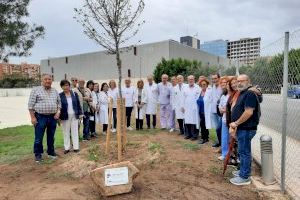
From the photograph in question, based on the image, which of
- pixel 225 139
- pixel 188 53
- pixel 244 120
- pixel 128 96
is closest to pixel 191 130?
pixel 225 139

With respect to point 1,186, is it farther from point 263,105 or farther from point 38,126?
point 263,105

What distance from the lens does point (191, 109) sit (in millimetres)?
10484

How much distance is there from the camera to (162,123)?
12531mm

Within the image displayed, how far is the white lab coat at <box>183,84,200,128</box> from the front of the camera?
10430 mm

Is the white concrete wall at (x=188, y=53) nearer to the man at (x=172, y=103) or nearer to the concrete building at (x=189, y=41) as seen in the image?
the concrete building at (x=189, y=41)

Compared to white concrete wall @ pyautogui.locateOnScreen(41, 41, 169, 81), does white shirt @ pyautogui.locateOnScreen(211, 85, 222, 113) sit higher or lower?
lower

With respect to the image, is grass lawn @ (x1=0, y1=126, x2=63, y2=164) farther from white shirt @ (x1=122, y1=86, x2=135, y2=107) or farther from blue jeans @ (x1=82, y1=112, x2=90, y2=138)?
white shirt @ (x1=122, y1=86, x2=135, y2=107)

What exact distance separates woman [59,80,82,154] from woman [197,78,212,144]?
3.23 metres

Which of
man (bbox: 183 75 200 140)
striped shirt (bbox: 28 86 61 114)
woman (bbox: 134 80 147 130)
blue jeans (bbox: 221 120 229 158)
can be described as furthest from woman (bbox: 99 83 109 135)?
blue jeans (bbox: 221 120 229 158)

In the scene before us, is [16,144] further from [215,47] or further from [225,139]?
[215,47]

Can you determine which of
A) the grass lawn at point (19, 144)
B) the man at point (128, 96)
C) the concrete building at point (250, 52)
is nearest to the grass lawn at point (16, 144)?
the grass lawn at point (19, 144)

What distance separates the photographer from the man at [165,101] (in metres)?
12.3

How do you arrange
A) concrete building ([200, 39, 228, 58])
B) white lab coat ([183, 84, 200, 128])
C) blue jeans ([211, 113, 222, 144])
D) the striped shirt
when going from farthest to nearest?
1. concrete building ([200, 39, 228, 58])
2. white lab coat ([183, 84, 200, 128])
3. blue jeans ([211, 113, 222, 144])
4. the striped shirt

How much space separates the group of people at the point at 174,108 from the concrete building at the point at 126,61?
26.3m
